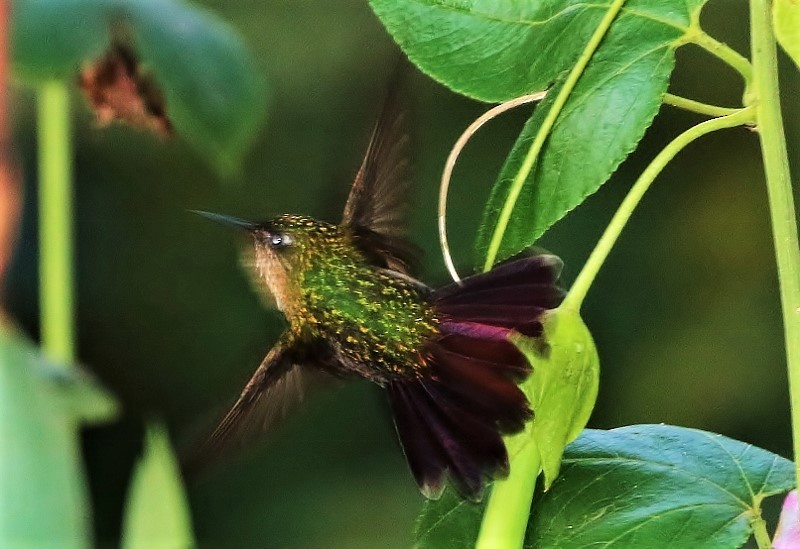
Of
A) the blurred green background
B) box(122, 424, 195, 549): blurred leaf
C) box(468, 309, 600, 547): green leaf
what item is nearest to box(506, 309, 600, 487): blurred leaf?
box(468, 309, 600, 547): green leaf

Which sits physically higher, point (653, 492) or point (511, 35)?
point (511, 35)

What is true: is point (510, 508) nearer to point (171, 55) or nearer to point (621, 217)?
point (621, 217)

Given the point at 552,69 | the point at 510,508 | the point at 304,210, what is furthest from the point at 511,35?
the point at 304,210

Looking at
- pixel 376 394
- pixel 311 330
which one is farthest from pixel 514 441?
pixel 376 394

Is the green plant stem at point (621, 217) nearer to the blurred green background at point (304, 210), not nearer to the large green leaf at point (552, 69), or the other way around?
the large green leaf at point (552, 69)

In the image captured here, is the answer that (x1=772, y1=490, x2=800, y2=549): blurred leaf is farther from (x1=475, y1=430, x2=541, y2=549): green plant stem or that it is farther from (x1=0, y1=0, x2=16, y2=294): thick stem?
(x1=0, y1=0, x2=16, y2=294): thick stem

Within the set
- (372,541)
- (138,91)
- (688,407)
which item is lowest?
(372,541)

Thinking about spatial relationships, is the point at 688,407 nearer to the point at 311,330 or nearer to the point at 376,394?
the point at 376,394
